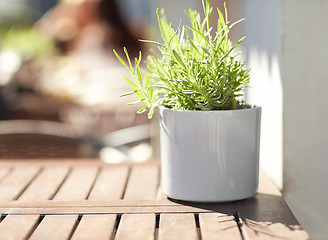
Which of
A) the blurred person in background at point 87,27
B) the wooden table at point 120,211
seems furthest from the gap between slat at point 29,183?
the blurred person in background at point 87,27

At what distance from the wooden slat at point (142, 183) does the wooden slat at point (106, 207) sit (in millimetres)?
61

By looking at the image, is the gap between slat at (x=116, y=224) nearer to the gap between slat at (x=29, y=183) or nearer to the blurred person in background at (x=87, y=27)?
the gap between slat at (x=29, y=183)

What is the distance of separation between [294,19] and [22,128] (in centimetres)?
111

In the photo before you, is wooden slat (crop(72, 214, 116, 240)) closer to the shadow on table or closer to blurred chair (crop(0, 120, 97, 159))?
the shadow on table

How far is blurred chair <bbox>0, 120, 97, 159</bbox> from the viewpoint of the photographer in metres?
1.78

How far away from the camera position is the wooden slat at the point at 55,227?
74 cm

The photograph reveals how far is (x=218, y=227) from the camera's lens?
0.76 m

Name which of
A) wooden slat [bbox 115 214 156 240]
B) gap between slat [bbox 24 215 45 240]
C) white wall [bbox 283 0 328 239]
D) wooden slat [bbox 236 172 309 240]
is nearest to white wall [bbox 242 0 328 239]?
white wall [bbox 283 0 328 239]

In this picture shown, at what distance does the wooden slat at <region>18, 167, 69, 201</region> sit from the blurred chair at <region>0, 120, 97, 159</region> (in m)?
0.64

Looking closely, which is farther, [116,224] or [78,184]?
[78,184]

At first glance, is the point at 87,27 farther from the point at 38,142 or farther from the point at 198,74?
the point at 198,74

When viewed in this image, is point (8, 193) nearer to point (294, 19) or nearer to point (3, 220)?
point (3, 220)

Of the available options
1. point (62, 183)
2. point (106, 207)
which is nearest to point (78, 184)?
point (62, 183)

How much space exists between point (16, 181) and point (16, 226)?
11.9 inches
